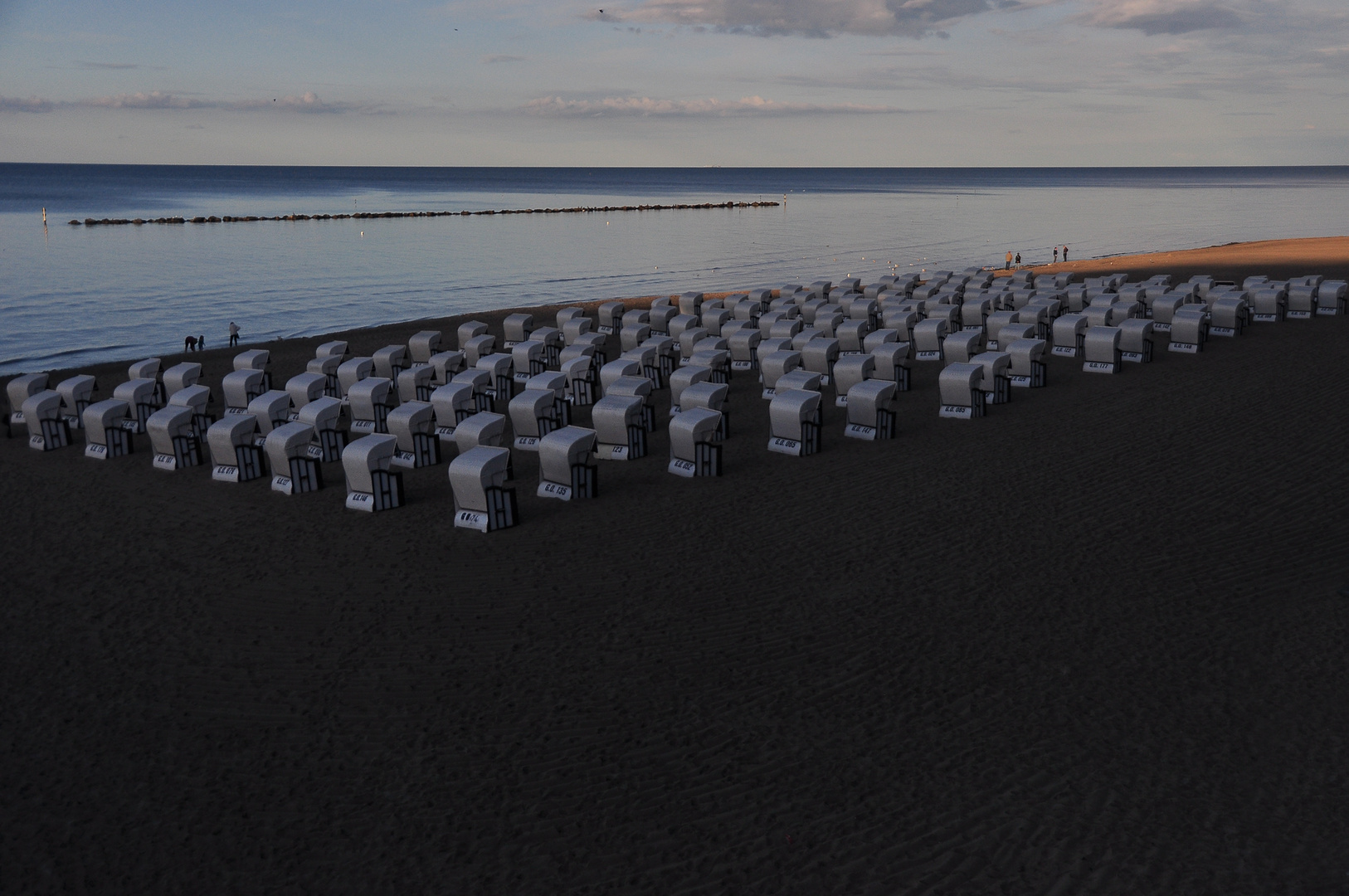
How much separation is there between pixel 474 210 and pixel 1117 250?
228 feet

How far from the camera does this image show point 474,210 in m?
109

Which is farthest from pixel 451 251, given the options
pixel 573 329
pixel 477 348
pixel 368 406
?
pixel 368 406

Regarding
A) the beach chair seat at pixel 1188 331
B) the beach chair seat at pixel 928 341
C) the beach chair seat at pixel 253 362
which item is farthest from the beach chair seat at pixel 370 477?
the beach chair seat at pixel 1188 331

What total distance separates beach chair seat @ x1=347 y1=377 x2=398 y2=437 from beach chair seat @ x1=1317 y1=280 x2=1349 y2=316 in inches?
892

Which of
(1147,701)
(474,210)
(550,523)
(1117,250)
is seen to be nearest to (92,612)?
(550,523)

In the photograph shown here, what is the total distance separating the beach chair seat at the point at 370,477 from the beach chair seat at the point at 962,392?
8.87 meters

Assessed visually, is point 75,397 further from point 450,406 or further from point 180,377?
point 450,406

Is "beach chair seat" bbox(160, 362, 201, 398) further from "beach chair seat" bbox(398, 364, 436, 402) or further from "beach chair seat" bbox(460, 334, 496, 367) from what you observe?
"beach chair seat" bbox(460, 334, 496, 367)

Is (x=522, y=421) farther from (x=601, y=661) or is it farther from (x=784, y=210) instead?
(x=784, y=210)

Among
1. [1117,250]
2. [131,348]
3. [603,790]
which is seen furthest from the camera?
[1117,250]

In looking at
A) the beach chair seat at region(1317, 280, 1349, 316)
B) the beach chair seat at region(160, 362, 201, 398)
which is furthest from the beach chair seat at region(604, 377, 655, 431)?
the beach chair seat at region(1317, 280, 1349, 316)

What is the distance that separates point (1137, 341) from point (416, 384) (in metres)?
14.1

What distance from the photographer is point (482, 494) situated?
39.5 ft

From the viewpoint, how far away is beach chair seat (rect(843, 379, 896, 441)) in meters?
15.6
